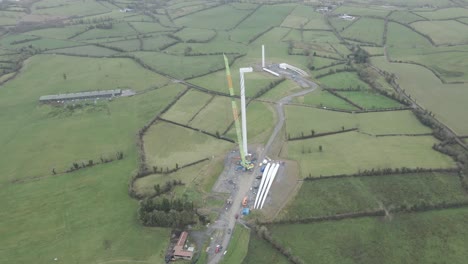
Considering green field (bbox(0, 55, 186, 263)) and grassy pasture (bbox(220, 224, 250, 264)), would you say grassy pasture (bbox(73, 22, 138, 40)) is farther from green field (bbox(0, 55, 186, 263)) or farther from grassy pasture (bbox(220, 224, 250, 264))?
grassy pasture (bbox(220, 224, 250, 264))

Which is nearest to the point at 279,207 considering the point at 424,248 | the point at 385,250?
the point at 385,250

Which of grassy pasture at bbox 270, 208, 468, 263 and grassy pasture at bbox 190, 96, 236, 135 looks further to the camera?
grassy pasture at bbox 190, 96, 236, 135

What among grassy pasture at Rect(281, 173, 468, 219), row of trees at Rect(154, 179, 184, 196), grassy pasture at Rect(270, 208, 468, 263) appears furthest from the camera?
row of trees at Rect(154, 179, 184, 196)

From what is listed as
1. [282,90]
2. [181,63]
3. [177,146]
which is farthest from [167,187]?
[181,63]

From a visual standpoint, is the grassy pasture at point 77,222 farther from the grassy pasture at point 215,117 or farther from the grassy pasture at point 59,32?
the grassy pasture at point 59,32

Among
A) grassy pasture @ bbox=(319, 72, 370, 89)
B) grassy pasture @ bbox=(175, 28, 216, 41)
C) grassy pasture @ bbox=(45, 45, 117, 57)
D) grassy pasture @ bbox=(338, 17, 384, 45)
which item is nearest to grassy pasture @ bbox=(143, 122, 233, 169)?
grassy pasture @ bbox=(319, 72, 370, 89)

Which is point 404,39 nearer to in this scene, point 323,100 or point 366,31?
point 366,31

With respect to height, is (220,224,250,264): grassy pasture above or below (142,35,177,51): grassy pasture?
below

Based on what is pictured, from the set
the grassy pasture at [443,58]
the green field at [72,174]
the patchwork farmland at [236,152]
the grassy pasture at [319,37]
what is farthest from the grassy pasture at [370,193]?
the grassy pasture at [319,37]
